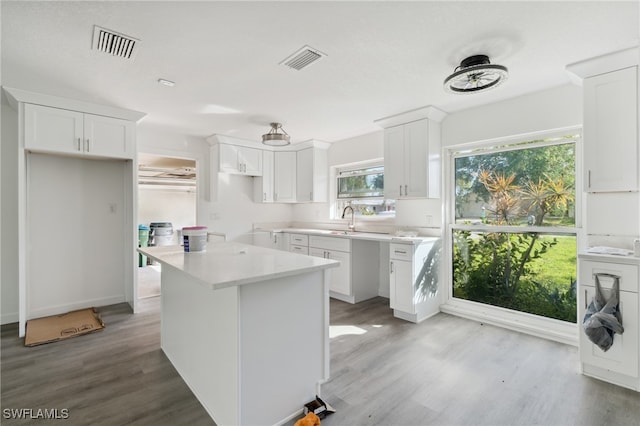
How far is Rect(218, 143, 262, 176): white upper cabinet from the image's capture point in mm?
4539

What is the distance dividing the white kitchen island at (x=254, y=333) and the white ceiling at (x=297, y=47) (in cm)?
150

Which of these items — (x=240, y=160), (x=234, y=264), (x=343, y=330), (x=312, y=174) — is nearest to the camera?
(x=234, y=264)

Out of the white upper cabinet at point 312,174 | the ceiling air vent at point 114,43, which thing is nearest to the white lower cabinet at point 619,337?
the white upper cabinet at point 312,174

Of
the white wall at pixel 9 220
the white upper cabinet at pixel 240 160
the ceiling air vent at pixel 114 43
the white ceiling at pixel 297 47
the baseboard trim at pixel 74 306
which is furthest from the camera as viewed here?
the white upper cabinet at pixel 240 160

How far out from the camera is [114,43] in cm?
205

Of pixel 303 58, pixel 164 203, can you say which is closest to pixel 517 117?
pixel 303 58

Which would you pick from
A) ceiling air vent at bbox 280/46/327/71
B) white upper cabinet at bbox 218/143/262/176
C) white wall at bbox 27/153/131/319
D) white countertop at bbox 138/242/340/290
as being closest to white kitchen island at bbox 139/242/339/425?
white countertop at bbox 138/242/340/290

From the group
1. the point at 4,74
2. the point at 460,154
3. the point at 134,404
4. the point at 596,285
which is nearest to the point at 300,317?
the point at 134,404

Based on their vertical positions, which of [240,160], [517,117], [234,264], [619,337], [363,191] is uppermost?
[517,117]

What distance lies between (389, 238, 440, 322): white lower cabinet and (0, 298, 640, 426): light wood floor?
0.93 feet

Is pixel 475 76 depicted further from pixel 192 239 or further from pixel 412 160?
pixel 192 239

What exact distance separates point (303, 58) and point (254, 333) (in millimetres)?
1956

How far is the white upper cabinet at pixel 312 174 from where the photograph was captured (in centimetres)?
488

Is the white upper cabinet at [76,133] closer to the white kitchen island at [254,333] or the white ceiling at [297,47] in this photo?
the white ceiling at [297,47]
